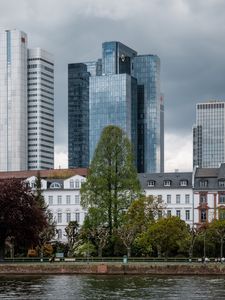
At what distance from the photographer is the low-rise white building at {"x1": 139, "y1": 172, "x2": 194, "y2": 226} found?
507ft

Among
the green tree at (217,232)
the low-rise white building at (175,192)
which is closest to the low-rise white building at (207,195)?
the low-rise white building at (175,192)

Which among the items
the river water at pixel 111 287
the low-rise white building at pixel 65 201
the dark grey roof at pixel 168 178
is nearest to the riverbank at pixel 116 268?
the river water at pixel 111 287

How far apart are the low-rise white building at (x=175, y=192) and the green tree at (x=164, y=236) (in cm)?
3765

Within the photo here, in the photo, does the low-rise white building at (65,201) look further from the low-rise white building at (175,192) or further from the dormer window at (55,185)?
the low-rise white building at (175,192)

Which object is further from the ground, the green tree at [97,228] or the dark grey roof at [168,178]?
Result: the dark grey roof at [168,178]

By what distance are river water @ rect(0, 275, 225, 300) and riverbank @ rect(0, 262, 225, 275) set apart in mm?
3236

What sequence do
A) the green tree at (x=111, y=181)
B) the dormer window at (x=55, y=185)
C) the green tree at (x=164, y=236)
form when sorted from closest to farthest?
the green tree at (x=164, y=236) → the green tree at (x=111, y=181) → the dormer window at (x=55, y=185)

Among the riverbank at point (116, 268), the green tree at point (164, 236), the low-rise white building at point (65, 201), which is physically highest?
the low-rise white building at point (65, 201)

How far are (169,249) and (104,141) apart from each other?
19.0 metres

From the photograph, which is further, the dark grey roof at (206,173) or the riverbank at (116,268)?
the dark grey roof at (206,173)

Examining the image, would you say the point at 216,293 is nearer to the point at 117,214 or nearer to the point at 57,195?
the point at 117,214

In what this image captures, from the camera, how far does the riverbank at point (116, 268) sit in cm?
9288

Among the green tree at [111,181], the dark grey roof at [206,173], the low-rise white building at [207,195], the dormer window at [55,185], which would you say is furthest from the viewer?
the dormer window at [55,185]

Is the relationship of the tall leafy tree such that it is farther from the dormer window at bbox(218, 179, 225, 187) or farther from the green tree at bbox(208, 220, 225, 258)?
the dormer window at bbox(218, 179, 225, 187)
